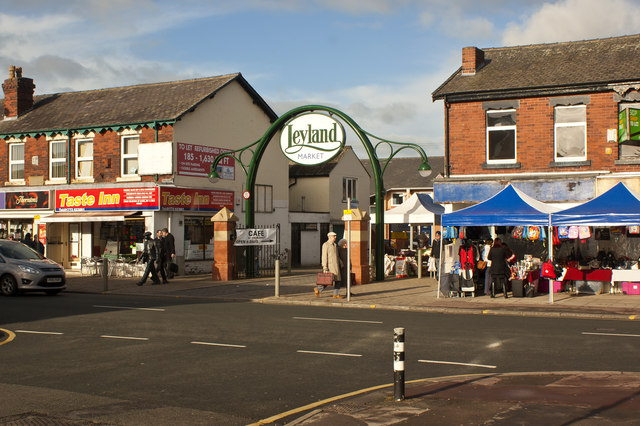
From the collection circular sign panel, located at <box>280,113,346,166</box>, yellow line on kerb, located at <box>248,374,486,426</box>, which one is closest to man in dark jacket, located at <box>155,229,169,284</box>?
circular sign panel, located at <box>280,113,346,166</box>

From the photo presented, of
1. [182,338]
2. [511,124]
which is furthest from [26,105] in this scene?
[182,338]

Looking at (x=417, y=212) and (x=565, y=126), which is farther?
(x=417, y=212)

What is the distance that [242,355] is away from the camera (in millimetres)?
10594

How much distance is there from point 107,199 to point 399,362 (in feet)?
81.6

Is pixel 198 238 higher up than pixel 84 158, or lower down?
lower down

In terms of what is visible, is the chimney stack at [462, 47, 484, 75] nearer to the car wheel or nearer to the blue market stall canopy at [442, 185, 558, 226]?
the blue market stall canopy at [442, 185, 558, 226]

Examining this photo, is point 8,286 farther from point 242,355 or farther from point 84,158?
point 242,355

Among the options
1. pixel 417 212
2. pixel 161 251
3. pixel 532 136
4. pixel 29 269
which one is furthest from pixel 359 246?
pixel 29 269

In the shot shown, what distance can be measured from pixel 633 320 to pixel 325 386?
29.7 feet

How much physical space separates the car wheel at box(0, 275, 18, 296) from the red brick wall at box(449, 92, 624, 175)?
1442 cm

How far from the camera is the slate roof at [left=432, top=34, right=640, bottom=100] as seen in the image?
22.8 metres

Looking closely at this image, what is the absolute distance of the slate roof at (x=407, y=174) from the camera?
61219 millimetres

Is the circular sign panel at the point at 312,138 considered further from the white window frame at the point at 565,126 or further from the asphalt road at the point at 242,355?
the asphalt road at the point at 242,355

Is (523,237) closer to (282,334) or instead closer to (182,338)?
(282,334)
